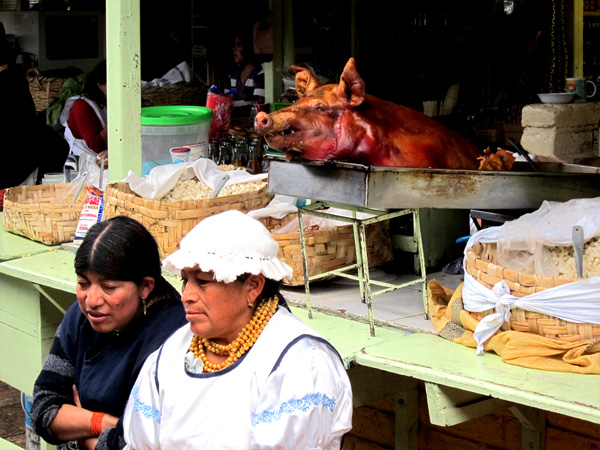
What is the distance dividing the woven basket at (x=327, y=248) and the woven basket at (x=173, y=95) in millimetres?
3231

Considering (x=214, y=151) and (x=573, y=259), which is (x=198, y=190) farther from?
(x=573, y=259)

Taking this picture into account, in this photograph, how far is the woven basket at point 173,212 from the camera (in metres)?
3.47

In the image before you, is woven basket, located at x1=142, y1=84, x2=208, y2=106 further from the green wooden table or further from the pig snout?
the pig snout

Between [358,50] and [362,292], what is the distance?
5660mm

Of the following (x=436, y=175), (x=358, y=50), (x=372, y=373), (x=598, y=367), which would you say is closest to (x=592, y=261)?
(x=598, y=367)

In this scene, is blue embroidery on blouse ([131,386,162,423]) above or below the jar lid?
below

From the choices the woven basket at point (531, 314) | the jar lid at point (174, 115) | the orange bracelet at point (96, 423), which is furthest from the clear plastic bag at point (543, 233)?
the jar lid at point (174, 115)

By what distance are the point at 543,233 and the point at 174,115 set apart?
8.55ft

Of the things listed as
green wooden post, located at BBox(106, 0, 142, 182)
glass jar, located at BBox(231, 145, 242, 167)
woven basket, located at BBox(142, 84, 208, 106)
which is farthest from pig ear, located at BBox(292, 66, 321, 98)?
woven basket, located at BBox(142, 84, 208, 106)

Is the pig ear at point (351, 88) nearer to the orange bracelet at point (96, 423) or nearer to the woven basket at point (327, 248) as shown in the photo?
the woven basket at point (327, 248)

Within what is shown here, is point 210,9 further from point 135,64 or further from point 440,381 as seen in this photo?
point 440,381

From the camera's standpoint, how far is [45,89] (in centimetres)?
739

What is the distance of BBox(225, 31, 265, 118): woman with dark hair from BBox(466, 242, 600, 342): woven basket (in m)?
4.13

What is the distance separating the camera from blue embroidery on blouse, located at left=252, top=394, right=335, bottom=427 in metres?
1.83
